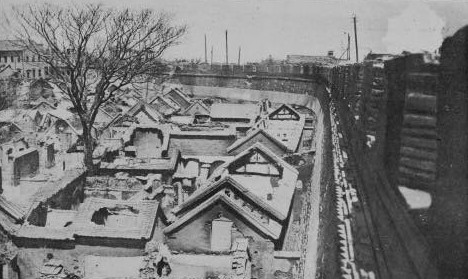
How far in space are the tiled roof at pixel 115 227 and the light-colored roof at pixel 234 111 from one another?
935 inches

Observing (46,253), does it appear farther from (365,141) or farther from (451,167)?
(451,167)

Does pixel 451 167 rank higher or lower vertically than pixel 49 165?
higher

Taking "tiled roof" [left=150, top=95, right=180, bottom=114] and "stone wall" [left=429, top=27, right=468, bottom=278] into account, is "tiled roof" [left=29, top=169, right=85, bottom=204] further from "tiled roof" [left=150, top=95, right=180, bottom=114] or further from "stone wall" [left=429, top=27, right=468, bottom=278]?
"tiled roof" [left=150, top=95, right=180, bottom=114]

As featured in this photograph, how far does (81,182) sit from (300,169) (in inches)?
422

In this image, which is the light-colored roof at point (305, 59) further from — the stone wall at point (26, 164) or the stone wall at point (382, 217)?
the stone wall at point (382, 217)

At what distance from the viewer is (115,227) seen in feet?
44.9

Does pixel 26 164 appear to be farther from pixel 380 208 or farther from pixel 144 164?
pixel 380 208

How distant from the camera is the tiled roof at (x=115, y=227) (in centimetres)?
1333

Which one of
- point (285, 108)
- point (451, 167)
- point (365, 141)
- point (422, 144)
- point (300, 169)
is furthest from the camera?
point (285, 108)

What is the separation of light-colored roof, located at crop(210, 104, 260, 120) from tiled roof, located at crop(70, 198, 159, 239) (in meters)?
23.7

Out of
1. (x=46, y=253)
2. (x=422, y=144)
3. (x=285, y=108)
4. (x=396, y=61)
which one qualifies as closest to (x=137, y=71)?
(x=46, y=253)

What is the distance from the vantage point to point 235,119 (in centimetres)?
3828

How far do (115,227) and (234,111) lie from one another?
2624 cm

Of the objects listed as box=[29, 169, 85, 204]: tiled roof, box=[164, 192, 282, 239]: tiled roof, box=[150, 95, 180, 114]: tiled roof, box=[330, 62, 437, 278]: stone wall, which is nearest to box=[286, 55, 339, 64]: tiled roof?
box=[150, 95, 180, 114]: tiled roof
